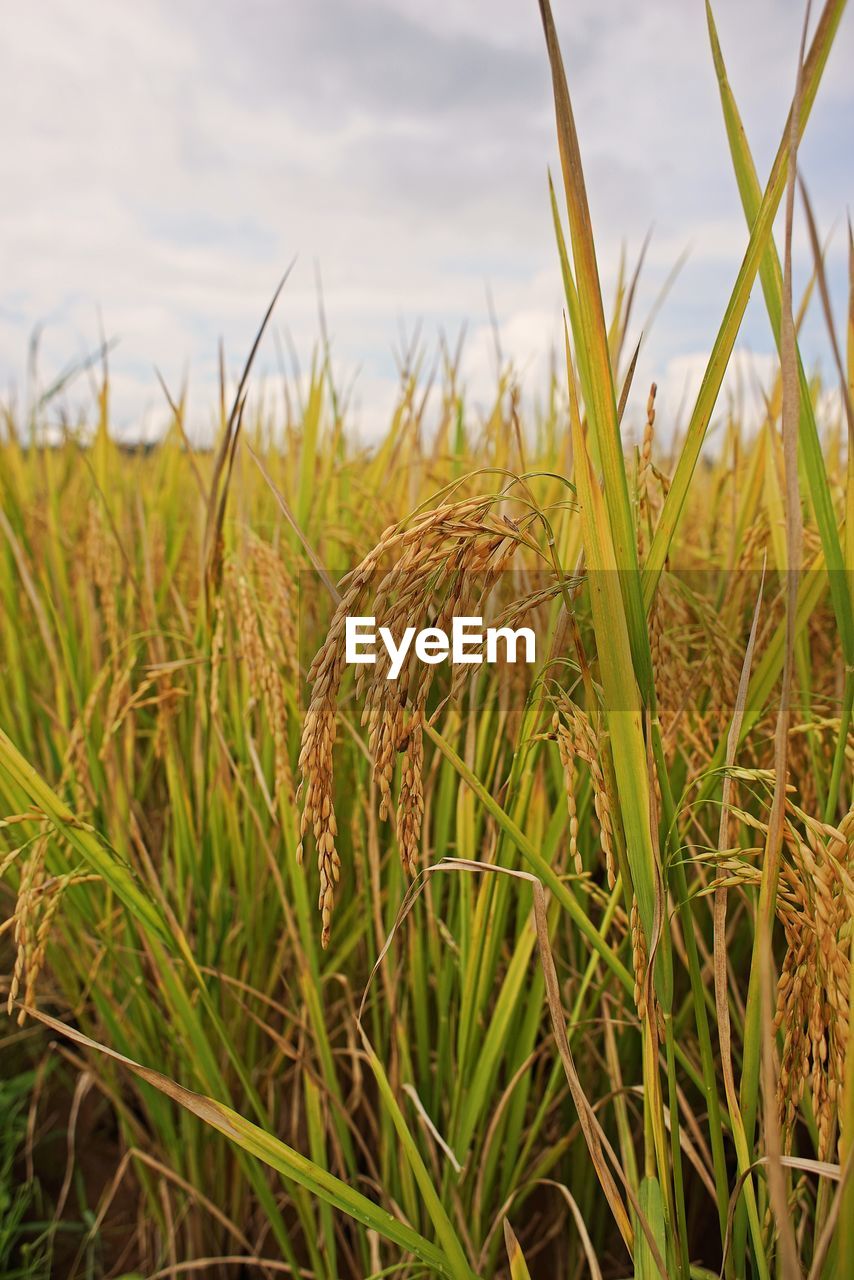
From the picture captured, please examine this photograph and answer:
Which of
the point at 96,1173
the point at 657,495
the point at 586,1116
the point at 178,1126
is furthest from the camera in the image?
the point at 96,1173

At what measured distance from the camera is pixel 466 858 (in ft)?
3.57

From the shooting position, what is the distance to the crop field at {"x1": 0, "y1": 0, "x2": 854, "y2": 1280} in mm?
583

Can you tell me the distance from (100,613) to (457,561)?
147cm

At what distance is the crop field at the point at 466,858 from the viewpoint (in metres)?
0.58

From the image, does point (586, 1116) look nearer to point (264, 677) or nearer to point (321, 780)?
point (321, 780)

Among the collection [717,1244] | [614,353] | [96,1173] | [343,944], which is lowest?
[96,1173]

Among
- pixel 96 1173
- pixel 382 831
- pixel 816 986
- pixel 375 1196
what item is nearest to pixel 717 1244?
pixel 375 1196

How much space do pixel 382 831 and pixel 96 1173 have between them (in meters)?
1.04

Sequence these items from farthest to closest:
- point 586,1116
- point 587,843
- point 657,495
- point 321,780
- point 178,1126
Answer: point 178,1126, point 587,843, point 657,495, point 586,1116, point 321,780

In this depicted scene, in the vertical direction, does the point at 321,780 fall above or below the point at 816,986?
above

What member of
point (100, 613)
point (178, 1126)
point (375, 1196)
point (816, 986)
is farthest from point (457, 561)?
point (100, 613)

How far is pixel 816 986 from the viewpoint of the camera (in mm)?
582

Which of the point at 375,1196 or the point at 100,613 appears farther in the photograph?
the point at 100,613

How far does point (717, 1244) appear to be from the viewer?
135 cm
